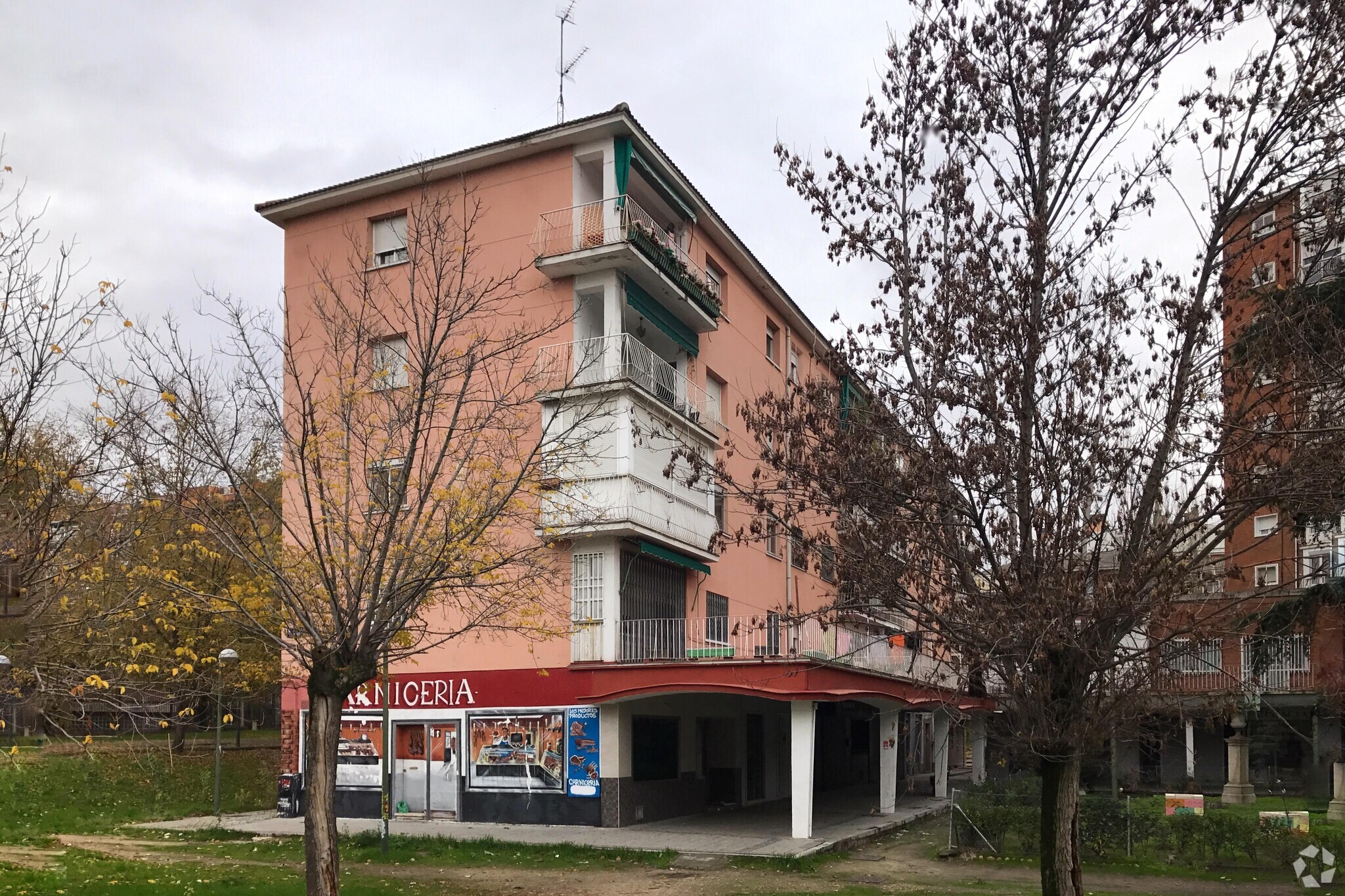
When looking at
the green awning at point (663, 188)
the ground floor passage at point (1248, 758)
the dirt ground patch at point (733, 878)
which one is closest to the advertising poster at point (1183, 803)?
the dirt ground patch at point (733, 878)

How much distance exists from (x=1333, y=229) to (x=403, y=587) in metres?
8.83

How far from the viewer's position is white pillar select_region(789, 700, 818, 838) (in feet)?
66.5

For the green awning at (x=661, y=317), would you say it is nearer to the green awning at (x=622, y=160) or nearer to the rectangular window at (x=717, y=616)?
the green awning at (x=622, y=160)

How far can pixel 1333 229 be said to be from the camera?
9.05m

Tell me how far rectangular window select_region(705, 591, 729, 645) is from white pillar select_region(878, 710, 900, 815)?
3.95m

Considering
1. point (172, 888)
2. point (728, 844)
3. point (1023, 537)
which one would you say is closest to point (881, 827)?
point (728, 844)

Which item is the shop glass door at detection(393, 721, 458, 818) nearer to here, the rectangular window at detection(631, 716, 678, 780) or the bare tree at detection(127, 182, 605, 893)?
the rectangular window at detection(631, 716, 678, 780)

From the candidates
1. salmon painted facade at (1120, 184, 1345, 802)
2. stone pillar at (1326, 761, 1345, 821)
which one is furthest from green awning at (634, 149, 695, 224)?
stone pillar at (1326, 761, 1345, 821)

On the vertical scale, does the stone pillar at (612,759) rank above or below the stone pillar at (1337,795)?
above

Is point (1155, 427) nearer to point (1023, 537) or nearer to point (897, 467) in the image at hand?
point (1023, 537)

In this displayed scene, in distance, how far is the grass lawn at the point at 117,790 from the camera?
23141mm

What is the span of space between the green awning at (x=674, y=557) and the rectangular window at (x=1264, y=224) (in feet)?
47.5

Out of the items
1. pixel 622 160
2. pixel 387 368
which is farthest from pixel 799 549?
pixel 622 160

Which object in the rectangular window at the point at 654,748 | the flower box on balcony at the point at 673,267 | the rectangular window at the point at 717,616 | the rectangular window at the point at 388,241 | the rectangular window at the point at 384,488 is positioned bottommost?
the rectangular window at the point at 654,748
